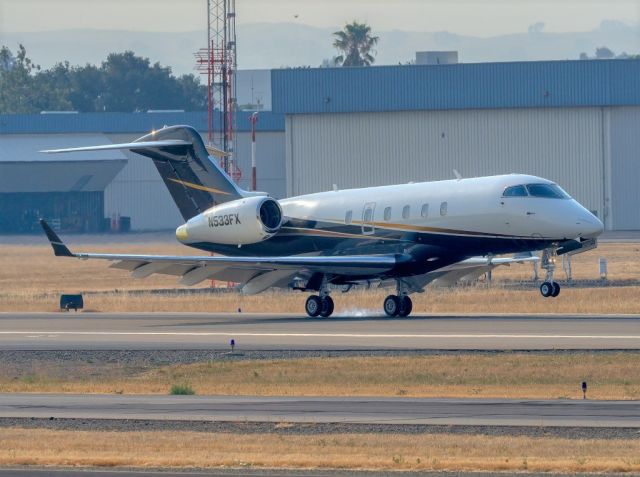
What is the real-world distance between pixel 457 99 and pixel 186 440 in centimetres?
Answer: 5962

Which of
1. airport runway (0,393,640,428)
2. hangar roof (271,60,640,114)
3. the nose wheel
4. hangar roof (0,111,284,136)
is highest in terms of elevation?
hangar roof (0,111,284,136)

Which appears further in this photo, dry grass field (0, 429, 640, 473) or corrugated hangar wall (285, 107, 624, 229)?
corrugated hangar wall (285, 107, 624, 229)

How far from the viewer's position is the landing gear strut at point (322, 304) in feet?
118

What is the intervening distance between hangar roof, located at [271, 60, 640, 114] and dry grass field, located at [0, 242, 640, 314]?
1358cm

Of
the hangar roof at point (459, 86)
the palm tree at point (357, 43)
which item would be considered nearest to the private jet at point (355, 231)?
the hangar roof at point (459, 86)

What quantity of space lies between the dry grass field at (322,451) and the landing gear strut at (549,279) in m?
15.9

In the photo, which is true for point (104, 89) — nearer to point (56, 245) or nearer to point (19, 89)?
point (19, 89)

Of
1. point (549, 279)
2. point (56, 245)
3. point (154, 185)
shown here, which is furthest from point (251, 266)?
point (154, 185)

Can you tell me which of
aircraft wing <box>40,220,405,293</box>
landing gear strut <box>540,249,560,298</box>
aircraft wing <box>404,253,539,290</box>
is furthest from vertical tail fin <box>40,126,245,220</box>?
landing gear strut <box>540,249,560,298</box>

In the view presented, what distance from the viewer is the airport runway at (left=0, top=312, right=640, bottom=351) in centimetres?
2805

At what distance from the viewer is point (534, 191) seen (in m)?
33.7

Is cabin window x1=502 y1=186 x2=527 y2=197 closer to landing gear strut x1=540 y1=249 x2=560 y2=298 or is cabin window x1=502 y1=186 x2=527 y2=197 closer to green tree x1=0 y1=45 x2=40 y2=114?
landing gear strut x1=540 y1=249 x2=560 y2=298

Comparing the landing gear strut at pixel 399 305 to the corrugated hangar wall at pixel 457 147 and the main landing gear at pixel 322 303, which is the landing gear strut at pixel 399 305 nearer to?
the main landing gear at pixel 322 303

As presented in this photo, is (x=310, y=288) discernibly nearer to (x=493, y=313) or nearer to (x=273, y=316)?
(x=273, y=316)
